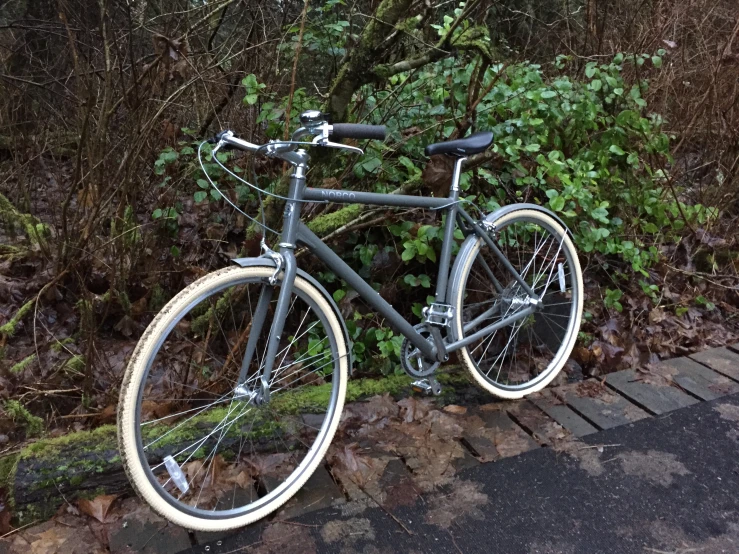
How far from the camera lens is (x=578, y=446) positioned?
240 cm

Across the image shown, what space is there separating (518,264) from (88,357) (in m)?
2.04

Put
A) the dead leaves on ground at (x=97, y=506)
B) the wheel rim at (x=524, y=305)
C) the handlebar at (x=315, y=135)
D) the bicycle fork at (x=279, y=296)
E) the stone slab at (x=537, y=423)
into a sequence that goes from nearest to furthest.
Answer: the handlebar at (x=315, y=135) < the bicycle fork at (x=279, y=296) < the dead leaves on ground at (x=97, y=506) < the stone slab at (x=537, y=423) < the wheel rim at (x=524, y=305)

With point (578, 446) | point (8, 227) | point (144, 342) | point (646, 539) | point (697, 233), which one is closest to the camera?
point (144, 342)

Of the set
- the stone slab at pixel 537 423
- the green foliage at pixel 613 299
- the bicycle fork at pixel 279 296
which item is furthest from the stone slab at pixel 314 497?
the green foliage at pixel 613 299

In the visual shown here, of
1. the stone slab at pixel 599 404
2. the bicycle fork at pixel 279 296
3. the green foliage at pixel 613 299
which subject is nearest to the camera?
the bicycle fork at pixel 279 296

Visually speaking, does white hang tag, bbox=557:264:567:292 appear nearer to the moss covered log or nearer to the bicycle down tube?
the bicycle down tube

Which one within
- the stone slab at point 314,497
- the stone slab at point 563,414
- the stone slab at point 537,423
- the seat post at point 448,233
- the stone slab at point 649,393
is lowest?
the stone slab at point 314,497

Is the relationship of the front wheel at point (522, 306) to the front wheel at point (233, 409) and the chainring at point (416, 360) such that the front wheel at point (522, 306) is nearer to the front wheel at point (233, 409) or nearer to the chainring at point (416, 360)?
the chainring at point (416, 360)

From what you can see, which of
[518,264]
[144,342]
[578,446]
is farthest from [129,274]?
[578,446]

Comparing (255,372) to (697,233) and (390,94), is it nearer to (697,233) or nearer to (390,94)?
(390,94)

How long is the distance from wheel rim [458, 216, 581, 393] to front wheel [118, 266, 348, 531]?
80cm

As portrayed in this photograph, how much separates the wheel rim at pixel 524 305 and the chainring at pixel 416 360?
256 mm

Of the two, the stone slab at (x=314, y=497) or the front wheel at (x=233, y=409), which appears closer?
the front wheel at (x=233, y=409)

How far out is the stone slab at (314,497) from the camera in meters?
2.03
